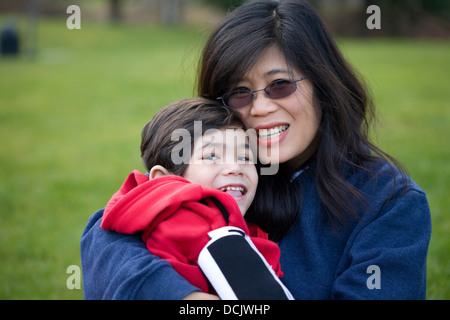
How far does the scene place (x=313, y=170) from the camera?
234 cm

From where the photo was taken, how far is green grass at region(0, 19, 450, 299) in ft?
13.5

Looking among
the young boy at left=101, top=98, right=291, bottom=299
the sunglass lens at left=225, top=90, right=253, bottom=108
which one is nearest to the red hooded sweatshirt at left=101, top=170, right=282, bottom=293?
the young boy at left=101, top=98, right=291, bottom=299

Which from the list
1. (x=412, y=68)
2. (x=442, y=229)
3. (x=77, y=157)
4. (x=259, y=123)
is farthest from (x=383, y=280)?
(x=412, y=68)

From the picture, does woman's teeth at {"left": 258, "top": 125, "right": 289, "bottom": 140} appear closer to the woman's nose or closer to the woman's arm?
the woman's nose

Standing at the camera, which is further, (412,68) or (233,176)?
A: (412,68)

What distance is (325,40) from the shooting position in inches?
93.0

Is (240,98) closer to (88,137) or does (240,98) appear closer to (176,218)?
(176,218)

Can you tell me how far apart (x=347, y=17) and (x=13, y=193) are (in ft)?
91.9

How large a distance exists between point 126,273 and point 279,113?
1049 mm

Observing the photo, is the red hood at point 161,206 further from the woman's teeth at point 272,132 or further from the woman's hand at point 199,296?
the woman's teeth at point 272,132

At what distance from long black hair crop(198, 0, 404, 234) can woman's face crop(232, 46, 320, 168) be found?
1.4 inches

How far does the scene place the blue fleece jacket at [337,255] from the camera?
5.60ft

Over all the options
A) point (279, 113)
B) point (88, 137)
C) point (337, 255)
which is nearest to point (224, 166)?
point (279, 113)
